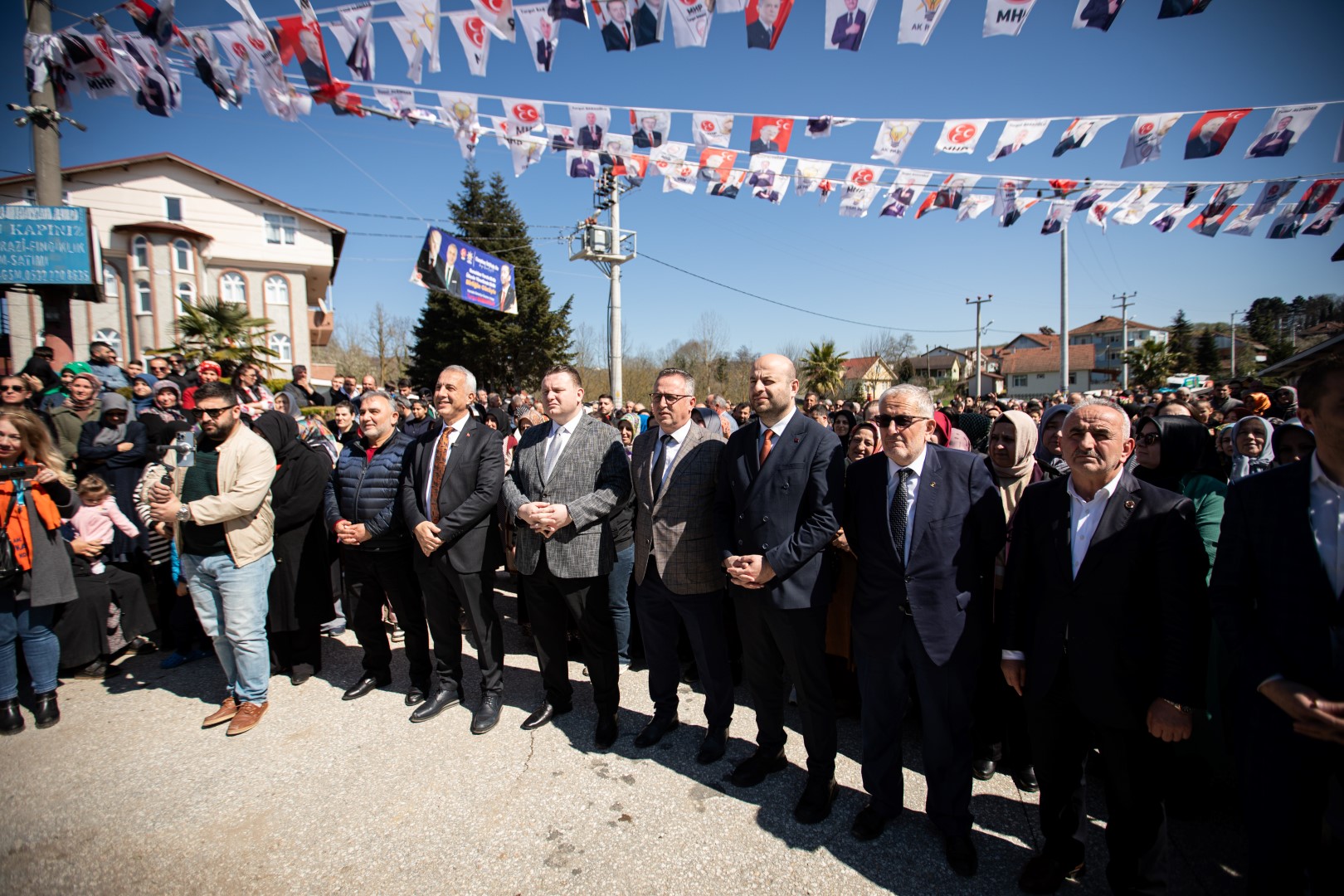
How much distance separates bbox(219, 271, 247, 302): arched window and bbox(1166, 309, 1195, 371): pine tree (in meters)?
58.2

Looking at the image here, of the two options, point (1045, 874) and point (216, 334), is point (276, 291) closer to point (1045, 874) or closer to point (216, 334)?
point (216, 334)

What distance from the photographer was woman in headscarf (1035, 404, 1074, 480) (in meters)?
3.98

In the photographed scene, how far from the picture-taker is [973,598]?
255cm

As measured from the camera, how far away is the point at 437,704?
396 centimetres

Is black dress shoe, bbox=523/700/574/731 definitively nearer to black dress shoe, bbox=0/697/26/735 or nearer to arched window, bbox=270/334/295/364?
black dress shoe, bbox=0/697/26/735

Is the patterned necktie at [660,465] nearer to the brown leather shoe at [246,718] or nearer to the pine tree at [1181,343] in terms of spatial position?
the brown leather shoe at [246,718]

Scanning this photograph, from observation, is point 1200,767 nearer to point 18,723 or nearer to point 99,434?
point 18,723

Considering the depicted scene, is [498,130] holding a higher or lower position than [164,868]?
higher

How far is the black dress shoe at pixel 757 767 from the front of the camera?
10.2 feet

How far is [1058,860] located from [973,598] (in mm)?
1097

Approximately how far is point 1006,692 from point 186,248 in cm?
3584

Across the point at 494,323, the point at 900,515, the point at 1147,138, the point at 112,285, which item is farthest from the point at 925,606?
the point at 112,285

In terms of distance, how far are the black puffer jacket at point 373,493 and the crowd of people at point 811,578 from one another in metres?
0.02

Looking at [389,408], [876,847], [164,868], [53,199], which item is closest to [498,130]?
[389,408]
